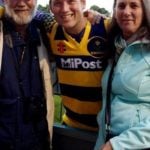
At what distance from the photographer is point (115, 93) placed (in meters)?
3.53

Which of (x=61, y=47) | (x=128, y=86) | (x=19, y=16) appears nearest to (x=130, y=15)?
(x=128, y=86)

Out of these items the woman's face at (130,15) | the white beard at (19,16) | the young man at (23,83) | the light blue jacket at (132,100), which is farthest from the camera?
the white beard at (19,16)

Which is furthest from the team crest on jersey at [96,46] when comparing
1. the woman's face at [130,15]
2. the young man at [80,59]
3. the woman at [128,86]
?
the woman's face at [130,15]

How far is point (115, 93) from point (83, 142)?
2.62 ft

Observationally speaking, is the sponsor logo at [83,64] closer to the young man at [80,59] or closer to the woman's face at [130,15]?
the young man at [80,59]

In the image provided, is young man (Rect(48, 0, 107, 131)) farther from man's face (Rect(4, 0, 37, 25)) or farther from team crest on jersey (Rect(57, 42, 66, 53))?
man's face (Rect(4, 0, 37, 25))

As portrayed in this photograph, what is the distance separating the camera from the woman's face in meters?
3.52

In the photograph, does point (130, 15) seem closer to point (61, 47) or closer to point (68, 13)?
point (68, 13)

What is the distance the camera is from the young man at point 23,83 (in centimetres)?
387

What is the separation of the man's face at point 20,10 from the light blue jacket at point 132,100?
1.00 meters

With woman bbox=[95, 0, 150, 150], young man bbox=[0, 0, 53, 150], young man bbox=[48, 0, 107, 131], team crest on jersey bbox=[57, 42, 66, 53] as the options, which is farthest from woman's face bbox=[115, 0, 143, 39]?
young man bbox=[0, 0, 53, 150]

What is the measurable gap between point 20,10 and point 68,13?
1.37ft

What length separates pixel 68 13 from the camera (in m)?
4.04

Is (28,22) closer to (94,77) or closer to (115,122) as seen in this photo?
(94,77)
